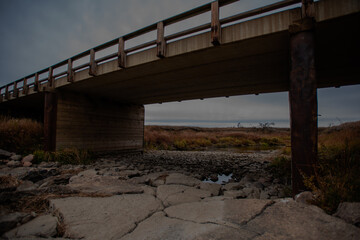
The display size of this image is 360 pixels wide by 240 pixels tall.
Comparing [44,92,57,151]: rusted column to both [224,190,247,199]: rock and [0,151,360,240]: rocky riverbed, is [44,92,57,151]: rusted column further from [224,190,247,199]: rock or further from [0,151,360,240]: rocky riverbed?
[224,190,247,199]: rock

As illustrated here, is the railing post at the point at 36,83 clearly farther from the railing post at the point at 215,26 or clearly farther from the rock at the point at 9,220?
the railing post at the point at 215,26

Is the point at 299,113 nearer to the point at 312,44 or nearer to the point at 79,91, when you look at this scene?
the point at 312,44

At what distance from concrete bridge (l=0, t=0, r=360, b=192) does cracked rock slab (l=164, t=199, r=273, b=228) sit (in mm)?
1555

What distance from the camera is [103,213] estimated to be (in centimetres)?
265

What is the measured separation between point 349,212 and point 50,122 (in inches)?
388

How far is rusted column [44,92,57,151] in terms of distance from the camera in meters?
8.09

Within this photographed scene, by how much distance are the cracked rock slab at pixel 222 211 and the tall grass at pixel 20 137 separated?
875 centimetres

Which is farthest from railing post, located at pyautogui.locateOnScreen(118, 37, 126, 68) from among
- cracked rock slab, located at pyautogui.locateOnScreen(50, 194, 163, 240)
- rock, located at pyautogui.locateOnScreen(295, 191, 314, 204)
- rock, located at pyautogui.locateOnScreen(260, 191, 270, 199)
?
rock, located at pyautogui.locateOnScreen(295, 191, 314, 204)

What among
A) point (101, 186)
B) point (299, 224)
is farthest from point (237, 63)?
point (101, 186)

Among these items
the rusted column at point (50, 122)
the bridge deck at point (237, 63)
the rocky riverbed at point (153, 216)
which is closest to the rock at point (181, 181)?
the rocky riverbed at point (153, 216)

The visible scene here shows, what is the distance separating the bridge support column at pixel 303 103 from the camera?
137 inches

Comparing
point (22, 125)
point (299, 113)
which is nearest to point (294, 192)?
A: point (299, 113)

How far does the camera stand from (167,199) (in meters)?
3.33

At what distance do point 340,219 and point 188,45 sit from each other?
463 cm
